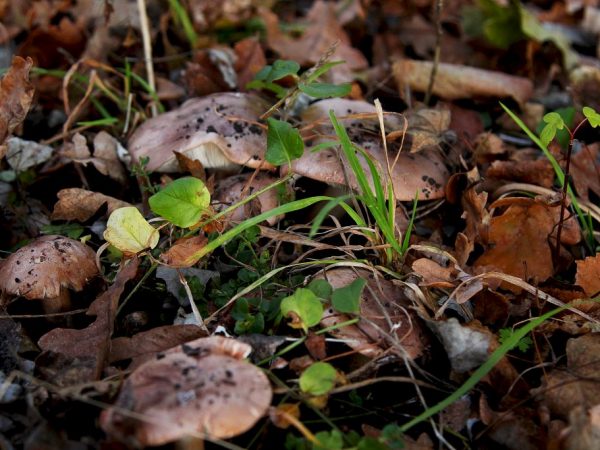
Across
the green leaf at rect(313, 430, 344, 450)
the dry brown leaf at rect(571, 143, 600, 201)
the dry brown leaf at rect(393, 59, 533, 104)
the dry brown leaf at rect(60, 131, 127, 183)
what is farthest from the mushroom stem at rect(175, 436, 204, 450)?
the dry brown leaf at rect(393, 59, 533, 104)

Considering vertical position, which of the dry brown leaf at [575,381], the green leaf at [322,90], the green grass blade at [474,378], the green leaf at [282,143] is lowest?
the dry brown leaf at [575,381]

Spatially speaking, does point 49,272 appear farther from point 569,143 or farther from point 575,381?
point 569,143

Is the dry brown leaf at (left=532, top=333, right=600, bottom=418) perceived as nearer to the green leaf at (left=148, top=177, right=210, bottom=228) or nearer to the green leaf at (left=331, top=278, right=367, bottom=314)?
the green leaf at (left=331, top=278, right=367, bottom=314)

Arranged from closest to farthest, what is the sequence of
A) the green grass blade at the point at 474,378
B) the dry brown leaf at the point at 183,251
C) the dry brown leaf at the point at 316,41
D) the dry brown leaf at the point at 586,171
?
the green grass blade at the point at 474,378 < the dry brown leaf at the point at 183,251 < the dry brown leaf at the point at 586,171 < the dry brown leaf at the point at 316,41

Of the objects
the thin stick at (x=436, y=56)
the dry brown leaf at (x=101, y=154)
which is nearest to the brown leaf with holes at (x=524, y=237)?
the thin stick at (x=436, y=56)

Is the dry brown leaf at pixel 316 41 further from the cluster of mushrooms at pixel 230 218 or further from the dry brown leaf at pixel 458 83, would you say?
→ the cluster of mushrooms at pixel 230 218

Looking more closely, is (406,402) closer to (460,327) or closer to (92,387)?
(460,327)

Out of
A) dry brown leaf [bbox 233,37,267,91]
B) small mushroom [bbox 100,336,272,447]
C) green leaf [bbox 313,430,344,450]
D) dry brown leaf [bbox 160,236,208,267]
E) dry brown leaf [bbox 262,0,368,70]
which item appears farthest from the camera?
dry brown leaf [bbox 262,0,368,70]
